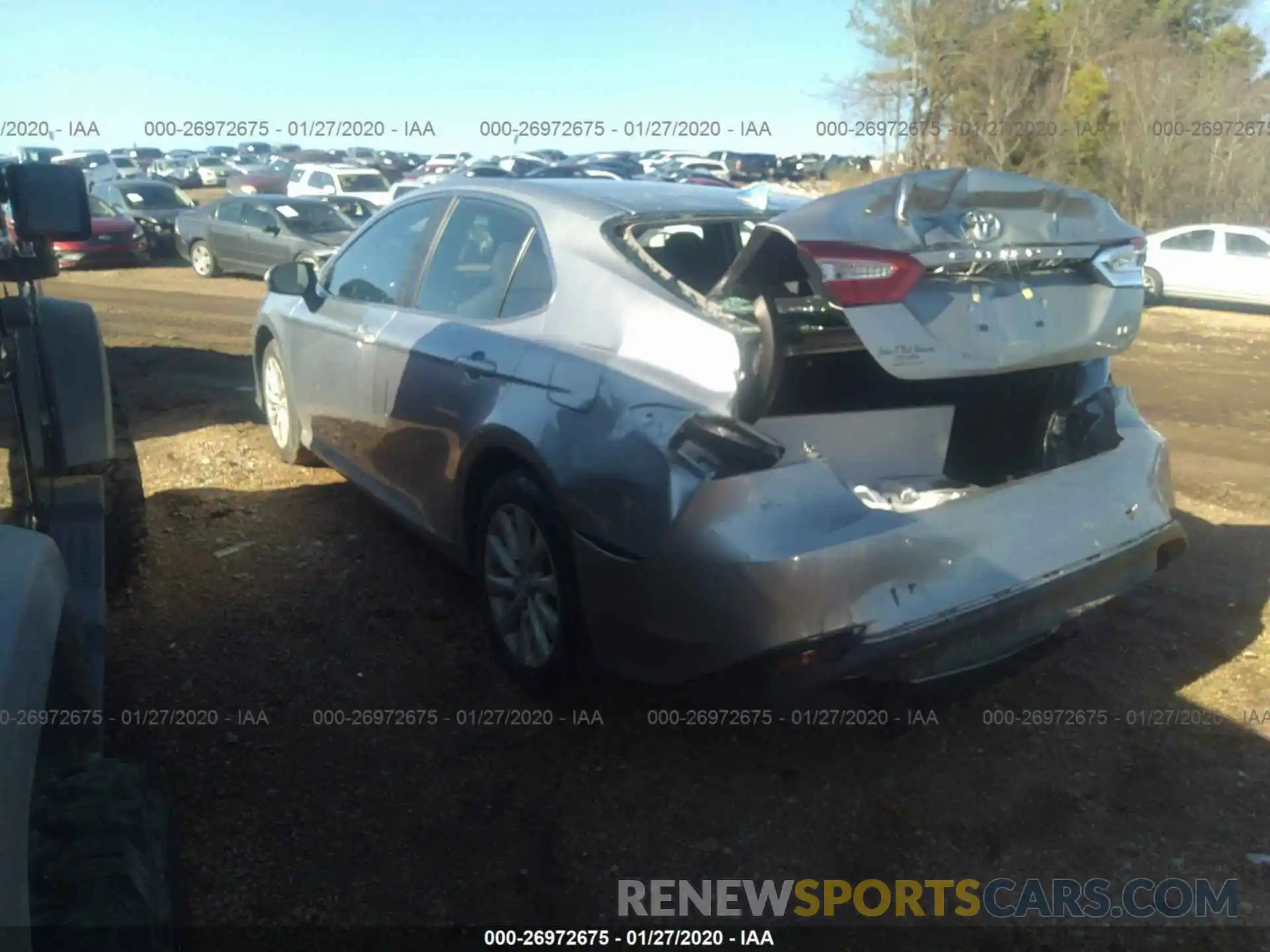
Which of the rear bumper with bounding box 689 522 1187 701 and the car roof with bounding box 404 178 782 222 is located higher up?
the car roof with bounding box 404 178 782 222

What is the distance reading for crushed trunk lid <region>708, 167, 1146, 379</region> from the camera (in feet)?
10.1

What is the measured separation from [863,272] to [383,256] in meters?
2.78

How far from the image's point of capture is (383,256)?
201 inches

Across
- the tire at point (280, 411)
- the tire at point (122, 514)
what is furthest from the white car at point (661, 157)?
the tire at point (122, 514)

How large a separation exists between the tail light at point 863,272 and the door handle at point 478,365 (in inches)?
51.9

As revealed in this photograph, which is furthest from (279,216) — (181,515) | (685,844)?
(685,844)

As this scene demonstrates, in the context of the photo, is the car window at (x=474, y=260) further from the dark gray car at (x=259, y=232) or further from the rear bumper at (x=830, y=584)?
the dark gray car at (x=259, y=232)

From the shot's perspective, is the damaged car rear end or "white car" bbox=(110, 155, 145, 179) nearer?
the damaged car rear end

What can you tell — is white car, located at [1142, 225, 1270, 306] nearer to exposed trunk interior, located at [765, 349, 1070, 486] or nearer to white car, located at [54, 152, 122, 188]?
exposed trunk interior, located at [765, 349, 1070, 486]

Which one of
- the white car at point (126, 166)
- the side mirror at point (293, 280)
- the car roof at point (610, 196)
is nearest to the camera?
the car roof at point (610, 196)

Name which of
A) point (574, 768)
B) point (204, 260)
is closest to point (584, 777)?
point (574, 768)

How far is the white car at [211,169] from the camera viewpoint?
151ft

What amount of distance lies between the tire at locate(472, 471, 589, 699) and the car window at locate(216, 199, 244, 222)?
15688mm


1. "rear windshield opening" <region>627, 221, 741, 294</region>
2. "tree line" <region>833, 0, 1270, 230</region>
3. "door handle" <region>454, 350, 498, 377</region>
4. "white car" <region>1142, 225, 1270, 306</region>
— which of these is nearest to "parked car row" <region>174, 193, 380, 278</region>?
"white car" <region>1142, 225, 1270, 306</region>
